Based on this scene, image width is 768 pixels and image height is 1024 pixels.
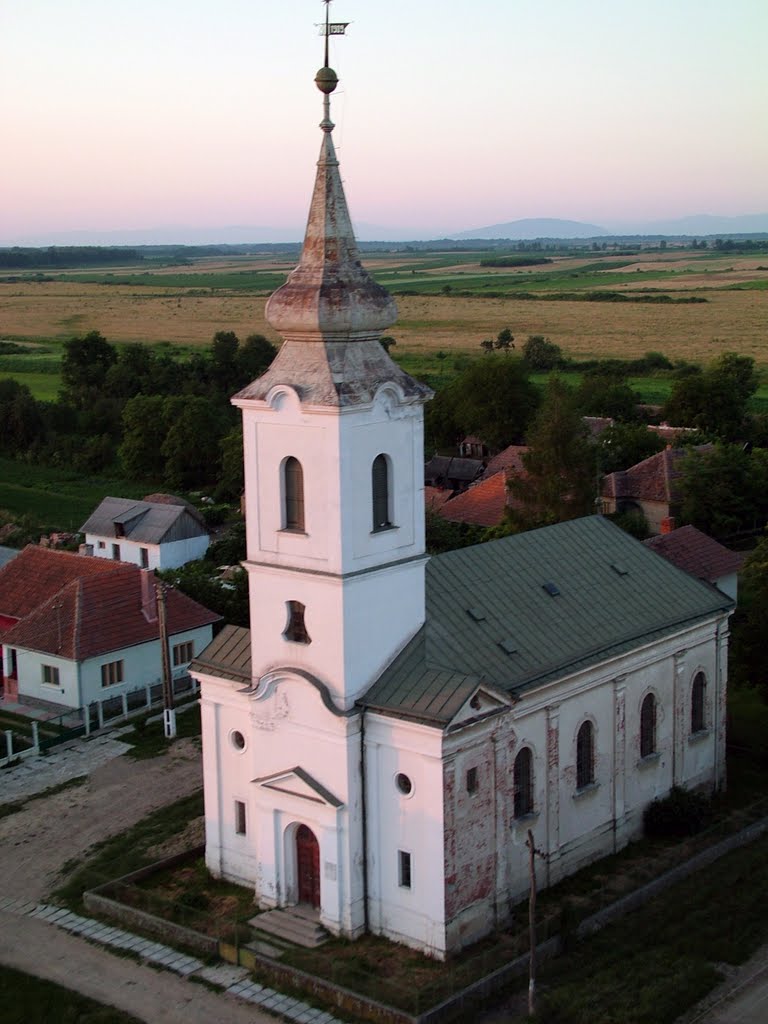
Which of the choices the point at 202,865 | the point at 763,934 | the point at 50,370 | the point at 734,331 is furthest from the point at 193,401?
the point at 734,331

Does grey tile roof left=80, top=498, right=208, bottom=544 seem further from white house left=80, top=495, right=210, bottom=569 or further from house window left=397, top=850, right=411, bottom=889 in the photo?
house window left=397, top=850, right=411, bottom=889

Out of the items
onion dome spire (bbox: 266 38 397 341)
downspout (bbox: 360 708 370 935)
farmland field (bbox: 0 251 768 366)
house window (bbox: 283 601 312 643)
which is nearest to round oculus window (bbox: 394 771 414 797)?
downspout (bbox: 360 708 370 935)

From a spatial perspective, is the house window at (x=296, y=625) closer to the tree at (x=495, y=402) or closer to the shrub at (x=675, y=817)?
the shrub at (x=675, y=817)

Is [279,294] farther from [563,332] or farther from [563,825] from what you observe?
[563,332]

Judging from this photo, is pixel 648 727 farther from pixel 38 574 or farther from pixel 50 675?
pixel 38 574

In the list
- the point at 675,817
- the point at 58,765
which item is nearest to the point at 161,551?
the point at 58,765

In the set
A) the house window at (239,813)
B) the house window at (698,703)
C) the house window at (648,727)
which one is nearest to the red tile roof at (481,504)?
the house window at (698,703)

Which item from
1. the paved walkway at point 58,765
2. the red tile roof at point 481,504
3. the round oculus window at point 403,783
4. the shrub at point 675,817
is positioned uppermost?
the round oculus window at point 403,783
